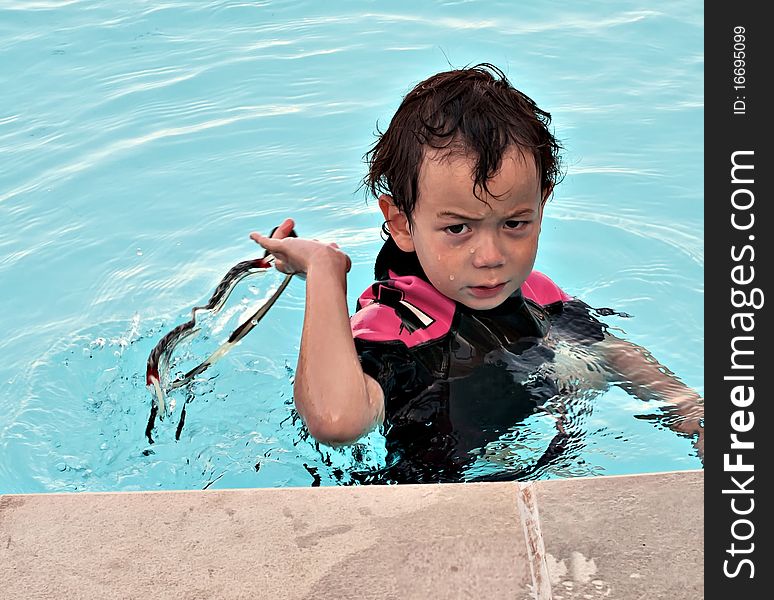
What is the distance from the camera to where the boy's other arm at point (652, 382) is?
→ 270 centimetres

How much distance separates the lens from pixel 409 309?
2.69 meters

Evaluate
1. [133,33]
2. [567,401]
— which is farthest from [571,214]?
[133,33]

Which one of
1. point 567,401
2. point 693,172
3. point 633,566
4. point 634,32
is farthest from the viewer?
point 634,32

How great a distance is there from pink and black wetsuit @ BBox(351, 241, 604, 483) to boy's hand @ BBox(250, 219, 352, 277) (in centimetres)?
15

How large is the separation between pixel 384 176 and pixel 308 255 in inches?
11.1

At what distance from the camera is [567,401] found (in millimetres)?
2881

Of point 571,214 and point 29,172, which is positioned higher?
point 29,172

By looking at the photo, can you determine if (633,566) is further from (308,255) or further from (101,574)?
(308,255)

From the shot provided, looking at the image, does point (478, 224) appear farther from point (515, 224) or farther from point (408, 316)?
point (408, 316)

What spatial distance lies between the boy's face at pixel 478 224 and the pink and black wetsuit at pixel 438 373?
0.45 feet

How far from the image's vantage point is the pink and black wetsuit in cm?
264

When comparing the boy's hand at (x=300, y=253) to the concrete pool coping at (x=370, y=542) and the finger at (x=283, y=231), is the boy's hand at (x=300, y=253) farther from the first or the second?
the concrete pool coping at (x=370, y=542)

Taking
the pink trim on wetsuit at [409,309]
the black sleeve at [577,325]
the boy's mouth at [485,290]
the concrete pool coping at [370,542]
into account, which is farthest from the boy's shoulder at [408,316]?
the concrete pool coping at [370,542]
